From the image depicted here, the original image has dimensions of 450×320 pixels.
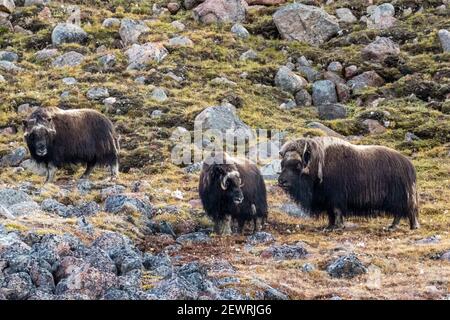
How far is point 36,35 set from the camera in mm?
22562

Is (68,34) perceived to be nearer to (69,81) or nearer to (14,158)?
(69,81)

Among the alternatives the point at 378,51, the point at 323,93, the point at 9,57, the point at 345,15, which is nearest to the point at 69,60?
the point at 9,57

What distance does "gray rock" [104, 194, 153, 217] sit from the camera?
1030 cm

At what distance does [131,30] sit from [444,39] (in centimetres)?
852

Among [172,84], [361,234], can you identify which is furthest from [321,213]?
[172,84]

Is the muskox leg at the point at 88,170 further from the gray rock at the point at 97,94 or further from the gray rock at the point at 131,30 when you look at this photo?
the gray rock at the point at 131,30

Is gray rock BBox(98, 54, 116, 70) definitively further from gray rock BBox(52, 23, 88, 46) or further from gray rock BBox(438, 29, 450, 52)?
gray rock BBox(438, 29, 450, 52)

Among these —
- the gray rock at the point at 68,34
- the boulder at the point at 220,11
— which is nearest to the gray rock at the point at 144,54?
the gray rock at the point at 68,34

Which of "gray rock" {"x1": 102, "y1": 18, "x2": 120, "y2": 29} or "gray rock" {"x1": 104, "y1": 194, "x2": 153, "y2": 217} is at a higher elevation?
"gray rock" {"x1": 102, "y1": 18, "x2": 120, "y2": 29}

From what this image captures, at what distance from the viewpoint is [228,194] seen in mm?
10469

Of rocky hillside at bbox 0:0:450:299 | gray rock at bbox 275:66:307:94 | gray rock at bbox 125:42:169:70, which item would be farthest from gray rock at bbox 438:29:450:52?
gray rock at bbox 125:42:169:70

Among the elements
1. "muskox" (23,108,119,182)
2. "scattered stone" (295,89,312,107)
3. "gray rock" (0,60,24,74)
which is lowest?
"muskox" (23,108,119,182)

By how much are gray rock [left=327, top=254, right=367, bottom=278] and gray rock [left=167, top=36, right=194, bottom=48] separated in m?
14.7
